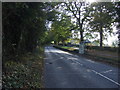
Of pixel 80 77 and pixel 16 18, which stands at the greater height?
pixel 16 18

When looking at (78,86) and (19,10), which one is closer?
(78,86)

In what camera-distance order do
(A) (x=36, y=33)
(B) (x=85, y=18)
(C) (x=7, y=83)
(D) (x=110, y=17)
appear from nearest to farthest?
(C) (x=7, y=83)
(D) (x=110, y=17)
(A) (x=36, y=33)
(B) (x=85, y=18)

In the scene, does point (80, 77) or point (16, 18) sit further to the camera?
point (16, 18)

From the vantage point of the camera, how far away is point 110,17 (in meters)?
15.3

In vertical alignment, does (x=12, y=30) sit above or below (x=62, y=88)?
above

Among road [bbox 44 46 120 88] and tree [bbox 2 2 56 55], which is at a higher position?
tree [bbox 2 2 56 55]

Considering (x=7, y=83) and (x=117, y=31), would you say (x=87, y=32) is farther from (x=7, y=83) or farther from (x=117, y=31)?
A: (x=7, y=83)

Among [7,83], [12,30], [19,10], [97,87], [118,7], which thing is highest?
[118,7]

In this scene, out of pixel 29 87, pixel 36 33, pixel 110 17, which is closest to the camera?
pixel 29 87

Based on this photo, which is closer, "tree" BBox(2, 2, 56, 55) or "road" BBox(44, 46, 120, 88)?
"road" BBox(44, 46, 120, 88)

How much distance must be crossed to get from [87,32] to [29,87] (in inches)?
1049

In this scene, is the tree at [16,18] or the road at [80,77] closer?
the road at [80,77]

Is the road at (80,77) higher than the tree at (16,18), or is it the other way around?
the tree at (16,18)

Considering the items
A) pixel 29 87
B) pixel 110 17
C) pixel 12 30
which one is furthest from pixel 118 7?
pixel 29 87
